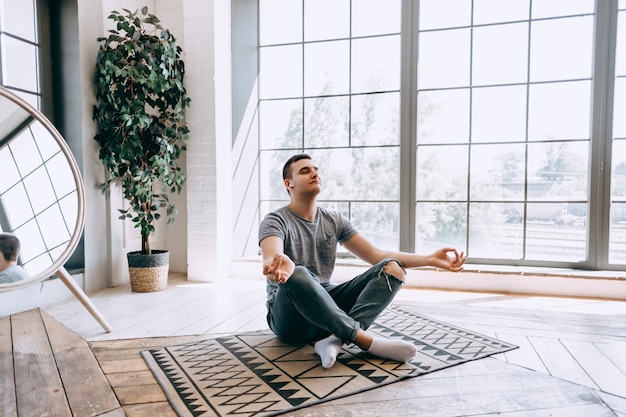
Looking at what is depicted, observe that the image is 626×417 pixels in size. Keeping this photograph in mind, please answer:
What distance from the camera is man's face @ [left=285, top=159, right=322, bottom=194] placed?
6.20 ft

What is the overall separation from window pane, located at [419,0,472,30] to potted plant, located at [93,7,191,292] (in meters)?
1.83

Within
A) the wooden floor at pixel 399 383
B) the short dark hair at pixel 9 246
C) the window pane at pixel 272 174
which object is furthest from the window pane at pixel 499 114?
the short dark hair at pixel 9 246

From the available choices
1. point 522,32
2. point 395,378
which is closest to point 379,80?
point 522,32

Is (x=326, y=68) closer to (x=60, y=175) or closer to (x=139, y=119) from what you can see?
(x=139, y=119)

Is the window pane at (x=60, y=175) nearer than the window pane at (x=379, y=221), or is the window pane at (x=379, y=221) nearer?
the window pane at (x=60, y=175)

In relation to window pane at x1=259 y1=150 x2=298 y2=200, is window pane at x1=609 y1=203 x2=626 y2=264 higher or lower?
lower

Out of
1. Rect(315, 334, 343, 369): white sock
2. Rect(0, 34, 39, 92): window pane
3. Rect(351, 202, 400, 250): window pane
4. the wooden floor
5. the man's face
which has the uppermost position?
Rect(0, 34, 39, 92): window pane

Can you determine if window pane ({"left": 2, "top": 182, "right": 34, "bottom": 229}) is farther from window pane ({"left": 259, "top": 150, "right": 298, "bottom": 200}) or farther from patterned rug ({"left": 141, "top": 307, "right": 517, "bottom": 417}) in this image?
window pane ({"left": 259, "top": 150, "right": 298, "bottom": 200})

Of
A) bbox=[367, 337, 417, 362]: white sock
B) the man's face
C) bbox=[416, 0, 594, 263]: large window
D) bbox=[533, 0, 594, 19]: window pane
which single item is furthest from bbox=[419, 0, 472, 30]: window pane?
bbox=[367, 337, 417, 362]: white sock

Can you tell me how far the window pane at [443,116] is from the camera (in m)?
3.21

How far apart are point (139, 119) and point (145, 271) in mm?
1027

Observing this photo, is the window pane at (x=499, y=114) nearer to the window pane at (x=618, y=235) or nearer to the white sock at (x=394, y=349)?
the window pane at (x=618, y=235)

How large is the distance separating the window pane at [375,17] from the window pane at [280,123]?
74 cm

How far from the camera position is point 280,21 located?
3.60m
